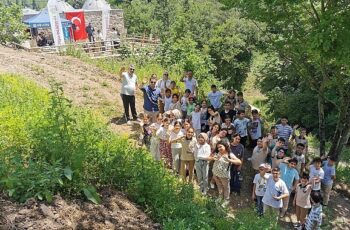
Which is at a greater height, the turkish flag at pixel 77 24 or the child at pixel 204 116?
the turkish flag at pixel 77 24

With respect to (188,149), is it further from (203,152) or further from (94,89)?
(94,89)

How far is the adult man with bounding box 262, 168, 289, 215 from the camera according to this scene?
7.61 metres

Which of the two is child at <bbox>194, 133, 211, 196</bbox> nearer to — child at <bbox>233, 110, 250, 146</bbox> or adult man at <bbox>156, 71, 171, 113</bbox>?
child at <bbox>233, 110, 250, 146</bbox>

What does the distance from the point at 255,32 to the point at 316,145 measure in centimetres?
1483

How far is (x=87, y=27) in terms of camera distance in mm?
27906

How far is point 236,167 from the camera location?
855 centimetres

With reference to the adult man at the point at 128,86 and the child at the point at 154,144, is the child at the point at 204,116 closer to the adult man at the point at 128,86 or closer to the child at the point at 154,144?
the child at the point at 154,144

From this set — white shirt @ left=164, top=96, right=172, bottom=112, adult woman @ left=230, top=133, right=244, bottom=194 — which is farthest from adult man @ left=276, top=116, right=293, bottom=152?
white shirt @ left=164, top=96, right=172, bottom=112

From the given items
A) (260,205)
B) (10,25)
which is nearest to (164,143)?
(260,205)

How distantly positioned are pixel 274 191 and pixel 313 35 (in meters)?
3.09

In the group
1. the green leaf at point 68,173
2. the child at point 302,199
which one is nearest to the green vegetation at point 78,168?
the green leaf at point 68,173

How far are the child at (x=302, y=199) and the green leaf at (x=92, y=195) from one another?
4.49 meters

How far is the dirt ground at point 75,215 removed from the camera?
4.32 metres

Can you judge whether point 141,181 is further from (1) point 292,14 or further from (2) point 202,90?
(2) point 202,90
